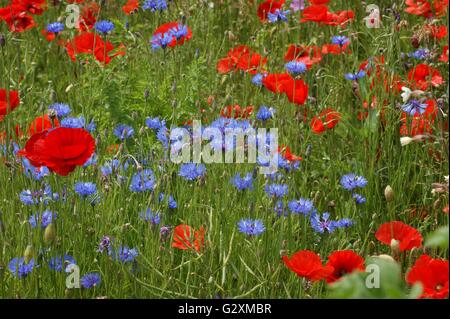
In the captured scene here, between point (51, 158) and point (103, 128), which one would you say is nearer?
point (51, 158)

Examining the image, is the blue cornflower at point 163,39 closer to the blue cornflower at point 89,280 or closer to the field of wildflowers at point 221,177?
the field of wildflowers at point 221,177

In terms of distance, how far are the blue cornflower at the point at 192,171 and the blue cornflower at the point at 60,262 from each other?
14.4 inches

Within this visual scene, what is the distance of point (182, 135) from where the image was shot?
2580mm

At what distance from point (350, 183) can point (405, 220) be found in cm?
25

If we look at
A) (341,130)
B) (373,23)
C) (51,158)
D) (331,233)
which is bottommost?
(331,233)

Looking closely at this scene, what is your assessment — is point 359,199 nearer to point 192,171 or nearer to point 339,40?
point 192,171

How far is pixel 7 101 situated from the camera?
238 centimetres

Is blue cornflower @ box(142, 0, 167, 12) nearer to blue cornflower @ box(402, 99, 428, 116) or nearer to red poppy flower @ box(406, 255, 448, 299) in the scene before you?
blue cornflower @ box(402, 99, 428, 116)

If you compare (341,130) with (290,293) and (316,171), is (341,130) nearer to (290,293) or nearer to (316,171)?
(316,171)

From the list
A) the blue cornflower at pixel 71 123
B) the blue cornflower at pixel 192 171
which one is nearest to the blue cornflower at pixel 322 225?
the blue cornflower at pixel 192 171

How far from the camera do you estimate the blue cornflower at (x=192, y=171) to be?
7.57 ft
